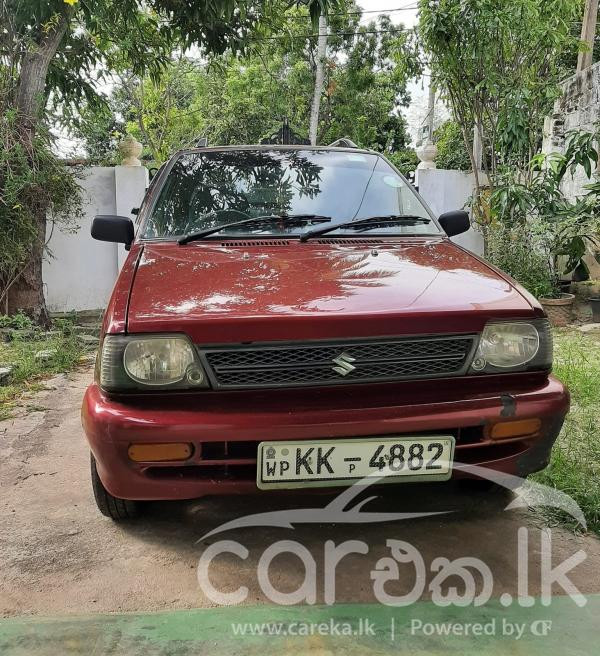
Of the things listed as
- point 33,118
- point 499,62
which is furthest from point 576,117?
point 33,118

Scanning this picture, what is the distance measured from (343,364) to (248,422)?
1.14ft

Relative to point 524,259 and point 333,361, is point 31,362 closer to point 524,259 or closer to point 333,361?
point 333,361

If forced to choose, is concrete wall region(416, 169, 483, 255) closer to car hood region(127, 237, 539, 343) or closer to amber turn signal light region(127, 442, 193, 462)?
car hood region(127, 237, 539, 343)

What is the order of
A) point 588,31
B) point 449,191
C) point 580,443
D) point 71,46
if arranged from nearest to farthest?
point 580,443 → point 71,46 → point 449,191 → point 588,31

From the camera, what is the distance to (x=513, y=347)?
206cm

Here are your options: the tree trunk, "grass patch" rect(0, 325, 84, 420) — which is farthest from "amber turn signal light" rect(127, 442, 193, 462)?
the tree trunk

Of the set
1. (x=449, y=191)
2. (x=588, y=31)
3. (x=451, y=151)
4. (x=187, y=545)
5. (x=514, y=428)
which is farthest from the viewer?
(x=451, y=151)

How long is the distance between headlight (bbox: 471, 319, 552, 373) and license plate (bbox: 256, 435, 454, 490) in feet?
0.95

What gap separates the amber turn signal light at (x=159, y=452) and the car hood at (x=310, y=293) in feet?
1.12

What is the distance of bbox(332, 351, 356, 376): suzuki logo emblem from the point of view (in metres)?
1.93

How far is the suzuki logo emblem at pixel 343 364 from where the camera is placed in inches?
75.9

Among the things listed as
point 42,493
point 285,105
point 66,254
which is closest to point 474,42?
point 66,254

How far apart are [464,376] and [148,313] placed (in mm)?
1050

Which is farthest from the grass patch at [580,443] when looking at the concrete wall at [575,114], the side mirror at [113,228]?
the concrete wall at [575,114]
